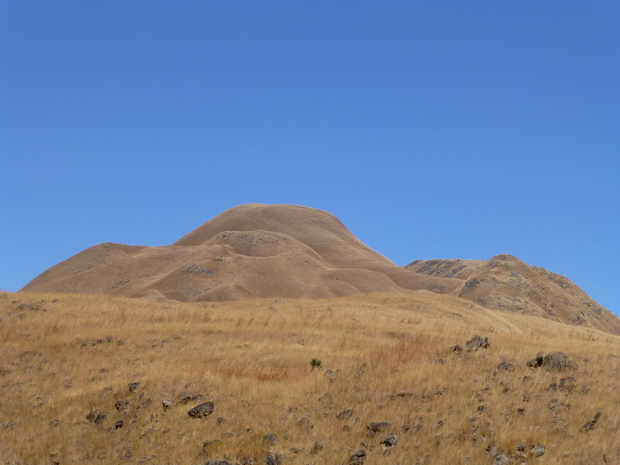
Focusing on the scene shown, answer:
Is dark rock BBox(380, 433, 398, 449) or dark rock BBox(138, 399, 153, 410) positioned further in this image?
dark rock BBox(138, 399, 153, 410)

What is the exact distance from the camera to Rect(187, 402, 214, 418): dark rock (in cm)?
1262

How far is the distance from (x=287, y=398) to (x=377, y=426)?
9.21ft

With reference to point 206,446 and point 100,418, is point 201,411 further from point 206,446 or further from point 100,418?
point 100,418

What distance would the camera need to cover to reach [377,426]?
11422 mm

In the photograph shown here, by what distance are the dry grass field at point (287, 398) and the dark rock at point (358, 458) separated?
129mm

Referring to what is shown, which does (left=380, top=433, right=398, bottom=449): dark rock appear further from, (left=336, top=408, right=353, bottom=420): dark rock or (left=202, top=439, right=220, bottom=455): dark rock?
(left=202, top=439, right=220, bottom=455): dark rock

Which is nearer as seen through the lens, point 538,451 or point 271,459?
point 538,451

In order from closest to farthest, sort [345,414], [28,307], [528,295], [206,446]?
1. [206,446]
2. [345,414]
3. [28,307]
4. [528,295]

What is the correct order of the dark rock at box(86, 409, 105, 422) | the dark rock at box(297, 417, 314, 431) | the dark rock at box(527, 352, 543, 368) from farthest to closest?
the dark rock at box(527, 352, 543, 368)
the dark rock at box(86, 409, 105, 422)
the dark rock at box(297, 417, 314, 431)

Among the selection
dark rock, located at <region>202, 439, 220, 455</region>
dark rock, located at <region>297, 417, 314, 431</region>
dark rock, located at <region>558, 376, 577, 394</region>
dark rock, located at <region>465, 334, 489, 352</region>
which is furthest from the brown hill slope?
dark rock, located at <region>202, 439, 220, 455</region>

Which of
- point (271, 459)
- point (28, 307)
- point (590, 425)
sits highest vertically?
point (28, 307)

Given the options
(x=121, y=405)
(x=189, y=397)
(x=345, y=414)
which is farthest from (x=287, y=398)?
(x=121, y=405)

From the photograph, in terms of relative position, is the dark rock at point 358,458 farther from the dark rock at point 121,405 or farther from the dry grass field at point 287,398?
the dark rock at point 121,405

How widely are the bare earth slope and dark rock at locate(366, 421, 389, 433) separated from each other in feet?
200
